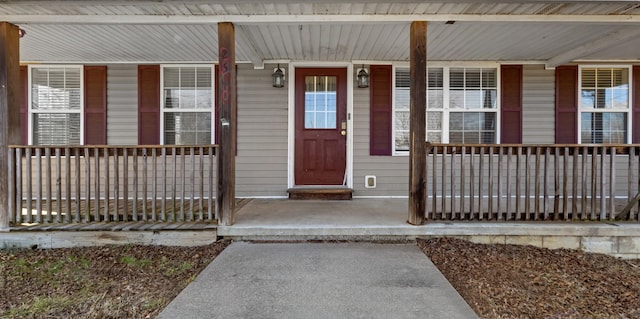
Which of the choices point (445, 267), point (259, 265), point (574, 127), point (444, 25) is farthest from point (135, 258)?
point (574, 127)

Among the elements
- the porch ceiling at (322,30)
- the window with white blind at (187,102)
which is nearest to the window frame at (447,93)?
the porch ceiling at (322,30)

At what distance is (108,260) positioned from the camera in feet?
10.8

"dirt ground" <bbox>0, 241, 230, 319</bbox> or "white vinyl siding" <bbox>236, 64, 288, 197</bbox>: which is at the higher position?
"white vinyl siding" <bbox>236, 64, 288, 197</bbox>

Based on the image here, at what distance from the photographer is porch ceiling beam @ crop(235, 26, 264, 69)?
3.97 metres

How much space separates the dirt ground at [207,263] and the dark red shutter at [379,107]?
2167 millimetres

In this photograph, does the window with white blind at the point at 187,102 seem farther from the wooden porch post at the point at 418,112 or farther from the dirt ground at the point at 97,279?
the wooden porch post at the point at 418,112

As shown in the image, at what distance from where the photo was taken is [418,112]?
11.9ft

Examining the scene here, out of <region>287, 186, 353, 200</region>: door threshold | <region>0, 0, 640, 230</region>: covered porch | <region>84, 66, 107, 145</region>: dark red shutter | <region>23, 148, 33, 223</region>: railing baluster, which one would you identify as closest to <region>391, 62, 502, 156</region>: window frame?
<region>0, 0, 640, 230</region>: covered porch

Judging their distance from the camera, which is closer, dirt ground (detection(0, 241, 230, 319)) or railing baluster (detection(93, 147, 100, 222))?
dirt ground (detection(0, 241, 230, 319))

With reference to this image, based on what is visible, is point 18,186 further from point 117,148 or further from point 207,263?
point 207,263

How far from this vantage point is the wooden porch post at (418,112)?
3617mm

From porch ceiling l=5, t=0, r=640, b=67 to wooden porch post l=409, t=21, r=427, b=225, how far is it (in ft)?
0.70

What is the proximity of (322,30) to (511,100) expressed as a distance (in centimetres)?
327

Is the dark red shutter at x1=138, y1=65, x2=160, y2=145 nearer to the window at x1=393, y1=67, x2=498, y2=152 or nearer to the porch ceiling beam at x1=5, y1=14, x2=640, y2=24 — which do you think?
the porch ceiling beam at x1=5, y1=14, x2=640, y2=24
